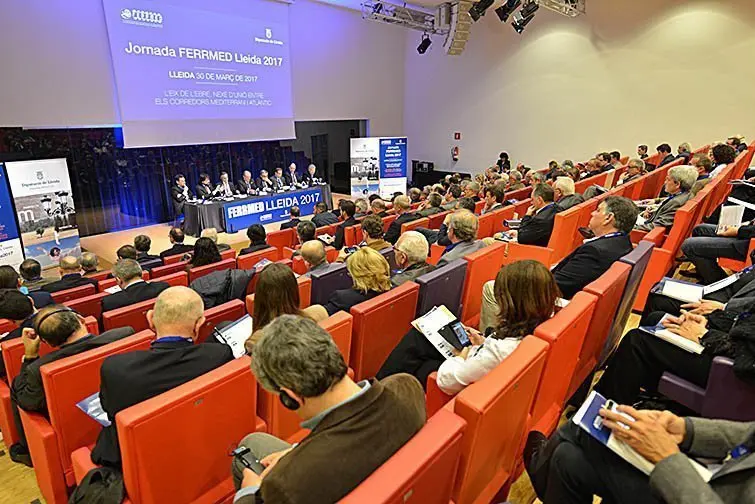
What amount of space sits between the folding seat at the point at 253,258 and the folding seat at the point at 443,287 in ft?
7.23

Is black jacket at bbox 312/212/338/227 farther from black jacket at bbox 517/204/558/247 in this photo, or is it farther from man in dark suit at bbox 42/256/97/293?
black jacket at bbox 517/204/558/247

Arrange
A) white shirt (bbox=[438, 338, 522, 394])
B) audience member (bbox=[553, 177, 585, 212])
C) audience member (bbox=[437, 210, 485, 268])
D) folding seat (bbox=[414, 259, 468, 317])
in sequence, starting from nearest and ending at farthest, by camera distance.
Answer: white shirt (bbox=[438, 338, 522, 394]) < folding seat (bbox=[414, 259, 468, 317]) < audience member (bbox=[437, 210, 485, 268]) < audience member (bbox=[553, 177, 585, 212])

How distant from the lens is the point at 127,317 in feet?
9.32

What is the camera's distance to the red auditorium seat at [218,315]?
2539 millimetres

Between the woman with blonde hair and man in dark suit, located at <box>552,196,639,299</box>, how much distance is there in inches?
42.9

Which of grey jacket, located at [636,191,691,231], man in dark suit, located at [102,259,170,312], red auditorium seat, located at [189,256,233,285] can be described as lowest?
red auditorium seat, located at [189,256,233,285]

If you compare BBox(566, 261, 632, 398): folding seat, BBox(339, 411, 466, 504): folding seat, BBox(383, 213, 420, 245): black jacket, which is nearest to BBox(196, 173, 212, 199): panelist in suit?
BBox(383, 213, 420, 245): black jacket

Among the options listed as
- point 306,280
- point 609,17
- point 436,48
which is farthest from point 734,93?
point 306,280

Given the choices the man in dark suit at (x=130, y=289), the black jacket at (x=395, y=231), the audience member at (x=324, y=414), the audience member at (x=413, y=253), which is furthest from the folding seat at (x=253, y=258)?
the audience member at (x=324, y=414)

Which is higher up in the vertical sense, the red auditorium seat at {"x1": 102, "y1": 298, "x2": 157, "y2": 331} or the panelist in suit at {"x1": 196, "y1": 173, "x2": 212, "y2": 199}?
the panelist in suit at {"x1": 196, "y1": 173, "x2": 212, "y2": 199}

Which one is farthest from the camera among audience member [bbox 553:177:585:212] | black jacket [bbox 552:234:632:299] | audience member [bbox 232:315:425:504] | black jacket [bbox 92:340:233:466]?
audience member [bbox 553:177:585:212]

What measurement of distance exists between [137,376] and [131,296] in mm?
1835

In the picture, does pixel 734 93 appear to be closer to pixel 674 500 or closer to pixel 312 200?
pixel 312 200

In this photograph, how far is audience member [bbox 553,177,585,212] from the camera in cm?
471
